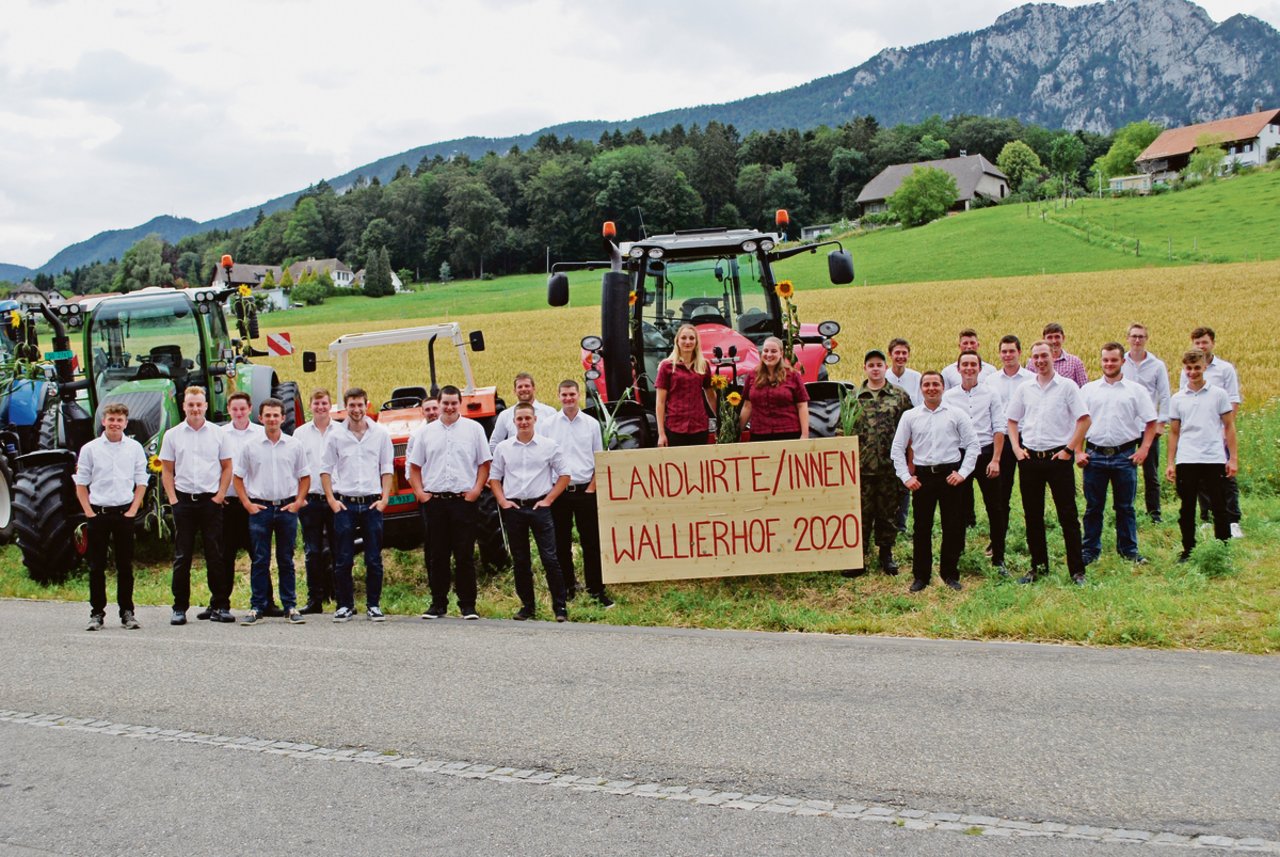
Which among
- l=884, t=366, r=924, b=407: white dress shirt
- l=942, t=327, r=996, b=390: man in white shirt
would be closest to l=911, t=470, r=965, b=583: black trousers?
l=942, t=327, r=996, b=390: man in white shirt

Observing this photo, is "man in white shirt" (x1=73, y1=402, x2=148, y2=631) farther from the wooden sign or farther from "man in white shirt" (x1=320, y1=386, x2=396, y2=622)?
the wooden sign

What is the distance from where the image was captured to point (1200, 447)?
9281 mm

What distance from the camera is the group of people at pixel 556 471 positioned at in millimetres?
9125

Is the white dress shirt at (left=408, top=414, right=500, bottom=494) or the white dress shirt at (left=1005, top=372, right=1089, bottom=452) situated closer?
the white dress shirt at (left=1005, top=372, right=1089, bottom=452)

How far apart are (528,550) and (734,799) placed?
4.43 metres

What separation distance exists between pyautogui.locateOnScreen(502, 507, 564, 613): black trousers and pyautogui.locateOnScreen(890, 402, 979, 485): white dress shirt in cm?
276

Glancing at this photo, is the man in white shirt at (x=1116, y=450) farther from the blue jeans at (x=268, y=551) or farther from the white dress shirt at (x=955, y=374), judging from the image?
the blue jeans at (x=268, y=551)

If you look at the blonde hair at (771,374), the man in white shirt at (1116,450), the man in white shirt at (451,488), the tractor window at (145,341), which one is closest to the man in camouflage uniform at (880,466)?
the blonde hair at (771,374)

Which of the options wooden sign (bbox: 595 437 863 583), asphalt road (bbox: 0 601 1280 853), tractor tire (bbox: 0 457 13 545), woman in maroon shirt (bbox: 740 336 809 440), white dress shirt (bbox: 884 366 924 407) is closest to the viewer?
asphalt road (bbox: 0 601 1280 853)

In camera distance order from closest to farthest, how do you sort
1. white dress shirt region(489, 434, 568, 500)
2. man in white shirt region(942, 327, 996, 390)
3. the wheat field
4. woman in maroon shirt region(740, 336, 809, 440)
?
white dress shirt region(489, 434, 568, 500) → woman in maroon shirt region(740, 336, 809, 440) → man in white shirt region(942, 327, 996, 390) → the wheat field

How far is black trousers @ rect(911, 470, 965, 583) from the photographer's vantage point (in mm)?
9172

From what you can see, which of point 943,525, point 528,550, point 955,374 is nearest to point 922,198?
point 955,374

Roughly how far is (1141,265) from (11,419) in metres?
44.7

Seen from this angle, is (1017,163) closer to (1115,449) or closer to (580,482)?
(1115,449)
